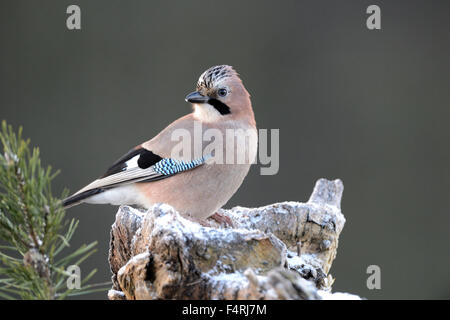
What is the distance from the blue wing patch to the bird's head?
0.63ft

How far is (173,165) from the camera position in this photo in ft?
6.68

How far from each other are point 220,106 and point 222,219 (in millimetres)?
415

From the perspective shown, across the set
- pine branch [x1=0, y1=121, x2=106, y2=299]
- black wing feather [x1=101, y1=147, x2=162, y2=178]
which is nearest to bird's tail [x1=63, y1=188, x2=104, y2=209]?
black wing feather [x1=101, y1=147, x2=162, y2=178]

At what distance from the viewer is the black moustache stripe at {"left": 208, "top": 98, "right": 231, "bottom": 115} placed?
209 centimetres

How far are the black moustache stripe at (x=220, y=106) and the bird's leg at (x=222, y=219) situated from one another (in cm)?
38

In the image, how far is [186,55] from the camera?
12.4 ft

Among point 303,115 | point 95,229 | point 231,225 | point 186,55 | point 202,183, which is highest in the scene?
point 186,55

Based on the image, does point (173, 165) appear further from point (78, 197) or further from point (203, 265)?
point (203, 265)

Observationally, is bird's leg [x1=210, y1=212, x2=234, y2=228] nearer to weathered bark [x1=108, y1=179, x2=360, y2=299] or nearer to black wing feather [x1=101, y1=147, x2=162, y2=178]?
black wing feather [x1=101, y1=147, x2=162, y2=178]

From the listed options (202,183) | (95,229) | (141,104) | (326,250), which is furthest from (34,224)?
(141,104)

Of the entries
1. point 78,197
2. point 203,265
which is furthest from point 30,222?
point 78,197

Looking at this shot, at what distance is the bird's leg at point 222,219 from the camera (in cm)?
203

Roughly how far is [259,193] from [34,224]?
2557mm

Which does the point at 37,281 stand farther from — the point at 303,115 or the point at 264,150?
the point at 303,115
